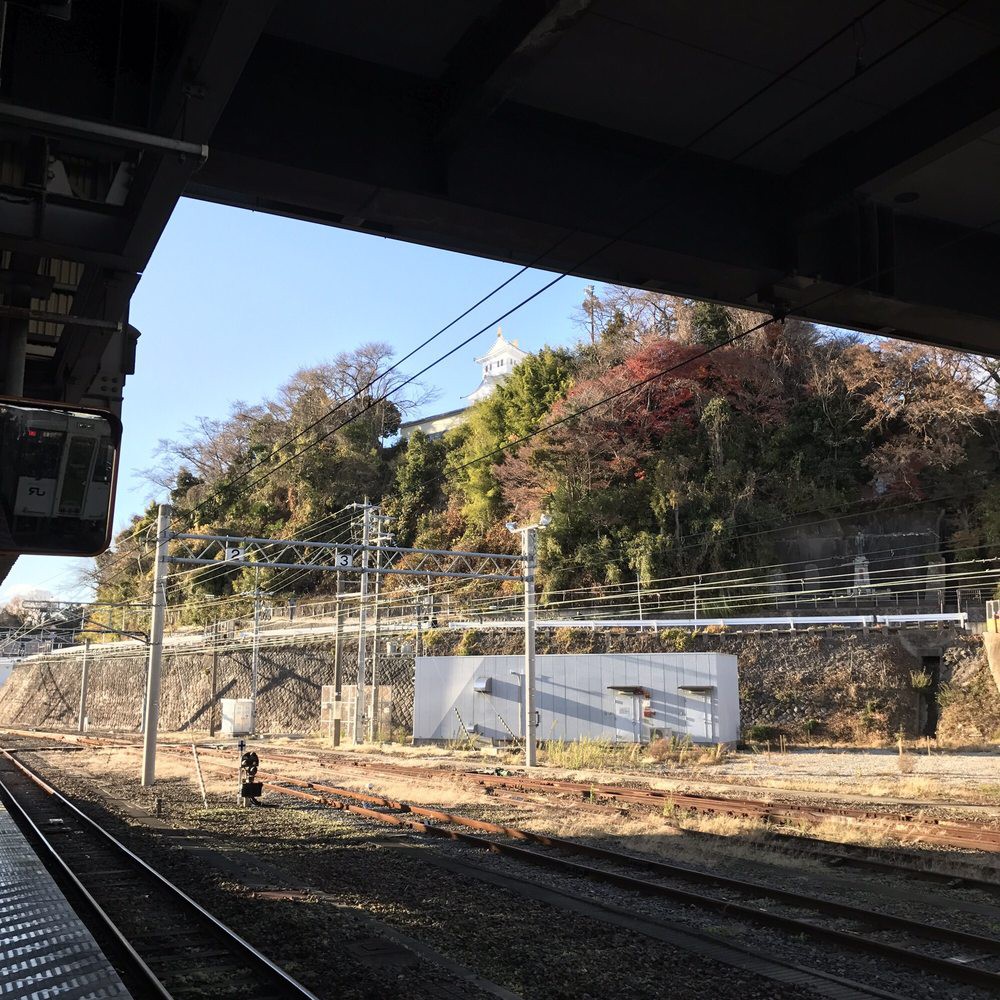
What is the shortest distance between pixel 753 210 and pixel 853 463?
1193 inches

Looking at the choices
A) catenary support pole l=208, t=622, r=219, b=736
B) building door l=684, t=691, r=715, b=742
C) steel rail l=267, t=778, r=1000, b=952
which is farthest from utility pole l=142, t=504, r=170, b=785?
catenary support pole l=208, t=622, r=219, b=736

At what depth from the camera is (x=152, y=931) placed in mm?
8117

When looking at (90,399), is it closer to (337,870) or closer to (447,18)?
(447,18)

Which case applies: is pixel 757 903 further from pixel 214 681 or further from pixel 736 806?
pixel 214 681

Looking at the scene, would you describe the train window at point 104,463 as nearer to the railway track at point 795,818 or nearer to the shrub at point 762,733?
the railway track at point 795,818

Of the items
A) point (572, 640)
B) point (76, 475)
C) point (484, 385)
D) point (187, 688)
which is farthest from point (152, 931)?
point (484, 385)

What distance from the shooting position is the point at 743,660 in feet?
102

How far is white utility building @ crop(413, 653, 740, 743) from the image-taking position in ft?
87.9

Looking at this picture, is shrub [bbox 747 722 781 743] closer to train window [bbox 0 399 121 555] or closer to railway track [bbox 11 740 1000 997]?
railway track [bbox 11 740 1000 997]

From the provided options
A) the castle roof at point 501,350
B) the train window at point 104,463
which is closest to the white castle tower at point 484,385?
the castle roof at point 501,350

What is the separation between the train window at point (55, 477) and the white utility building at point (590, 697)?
80.6 ft

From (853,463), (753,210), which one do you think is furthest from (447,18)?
(853,463)

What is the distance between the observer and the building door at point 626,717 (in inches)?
1086

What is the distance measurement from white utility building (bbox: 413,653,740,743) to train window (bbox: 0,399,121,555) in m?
24.6
